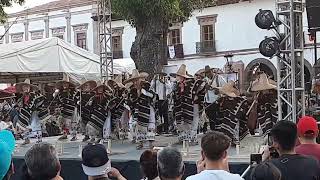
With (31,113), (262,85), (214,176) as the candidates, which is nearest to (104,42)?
(31,113)

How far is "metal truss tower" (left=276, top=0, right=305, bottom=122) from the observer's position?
835 centimetres

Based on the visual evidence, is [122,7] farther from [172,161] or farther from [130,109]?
[172,161]

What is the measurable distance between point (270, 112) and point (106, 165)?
649 centimetres

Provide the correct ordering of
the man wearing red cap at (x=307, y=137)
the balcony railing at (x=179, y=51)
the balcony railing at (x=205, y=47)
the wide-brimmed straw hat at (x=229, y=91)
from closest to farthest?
the man wearing red cap at (x=307, y=137), the wide-brimmed straw hat at (x=229, y=91), the balcony railing at (x=205, y=47), the balcony railing at (x=179, y=51)

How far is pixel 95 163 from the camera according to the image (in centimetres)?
336

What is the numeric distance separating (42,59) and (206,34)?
16.4 meters

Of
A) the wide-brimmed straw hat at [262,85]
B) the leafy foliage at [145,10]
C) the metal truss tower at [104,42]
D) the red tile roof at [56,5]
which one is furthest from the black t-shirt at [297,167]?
the red tile roof at [56,5]

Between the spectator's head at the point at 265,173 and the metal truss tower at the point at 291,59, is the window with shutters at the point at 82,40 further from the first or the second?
the spectator's head at the point at 265,173

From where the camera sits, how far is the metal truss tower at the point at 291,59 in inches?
329

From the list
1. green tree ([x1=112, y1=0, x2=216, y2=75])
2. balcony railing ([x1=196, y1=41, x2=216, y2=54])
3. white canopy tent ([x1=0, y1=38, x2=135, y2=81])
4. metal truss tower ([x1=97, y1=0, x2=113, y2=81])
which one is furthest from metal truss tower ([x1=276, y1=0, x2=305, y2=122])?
balcony railing ([x1=196, y1=41, x2=216, y2=54])

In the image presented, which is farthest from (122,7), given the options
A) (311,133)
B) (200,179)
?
(200,179)

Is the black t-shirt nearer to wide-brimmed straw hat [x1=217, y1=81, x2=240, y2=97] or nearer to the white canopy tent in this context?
wide-brimmed straw hat [x1=217, y1=81, x2=240, y2=97]

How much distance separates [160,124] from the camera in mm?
13156

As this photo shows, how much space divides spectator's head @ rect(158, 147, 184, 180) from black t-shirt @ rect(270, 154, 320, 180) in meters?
0.67
